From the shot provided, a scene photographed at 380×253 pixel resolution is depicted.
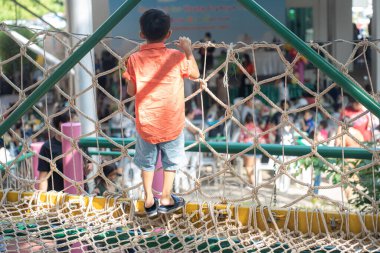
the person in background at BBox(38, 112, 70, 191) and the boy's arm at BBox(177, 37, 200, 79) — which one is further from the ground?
the boy's arm at BBox(177, 37, 200, 79)

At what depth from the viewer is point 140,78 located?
296 cm

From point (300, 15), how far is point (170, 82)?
10.9 metres

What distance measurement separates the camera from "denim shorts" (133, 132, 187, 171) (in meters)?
3.04

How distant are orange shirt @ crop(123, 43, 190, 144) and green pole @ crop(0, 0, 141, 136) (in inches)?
9.3

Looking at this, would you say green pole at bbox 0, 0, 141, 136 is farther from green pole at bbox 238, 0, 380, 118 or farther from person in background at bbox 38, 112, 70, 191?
person in background at bbox 38, 112, 70, 191

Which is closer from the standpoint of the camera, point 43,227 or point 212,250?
point 212,250

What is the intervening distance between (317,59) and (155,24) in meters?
0.74

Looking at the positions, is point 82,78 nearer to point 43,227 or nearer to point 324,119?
point 43,227

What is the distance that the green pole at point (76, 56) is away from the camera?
8.93 feet

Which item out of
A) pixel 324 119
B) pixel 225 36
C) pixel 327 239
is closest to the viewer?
pixel 327 239

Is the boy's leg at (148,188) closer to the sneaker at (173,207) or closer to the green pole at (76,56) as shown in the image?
the sneaker at (173,207)

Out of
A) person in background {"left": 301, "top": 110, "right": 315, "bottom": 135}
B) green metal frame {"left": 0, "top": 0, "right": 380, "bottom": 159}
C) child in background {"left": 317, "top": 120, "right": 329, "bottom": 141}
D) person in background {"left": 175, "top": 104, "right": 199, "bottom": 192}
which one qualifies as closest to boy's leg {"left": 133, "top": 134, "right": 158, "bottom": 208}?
green metal frame {"left": 0, "top": 0, "right": 380, "bottom": 159}

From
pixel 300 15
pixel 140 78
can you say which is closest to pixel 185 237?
pixel 140 78

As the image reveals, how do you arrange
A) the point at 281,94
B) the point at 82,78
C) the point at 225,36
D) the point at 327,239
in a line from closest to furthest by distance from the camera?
the point at 327,239 < the point at 82,78 < the point at 281,94 < the point at 225,36
